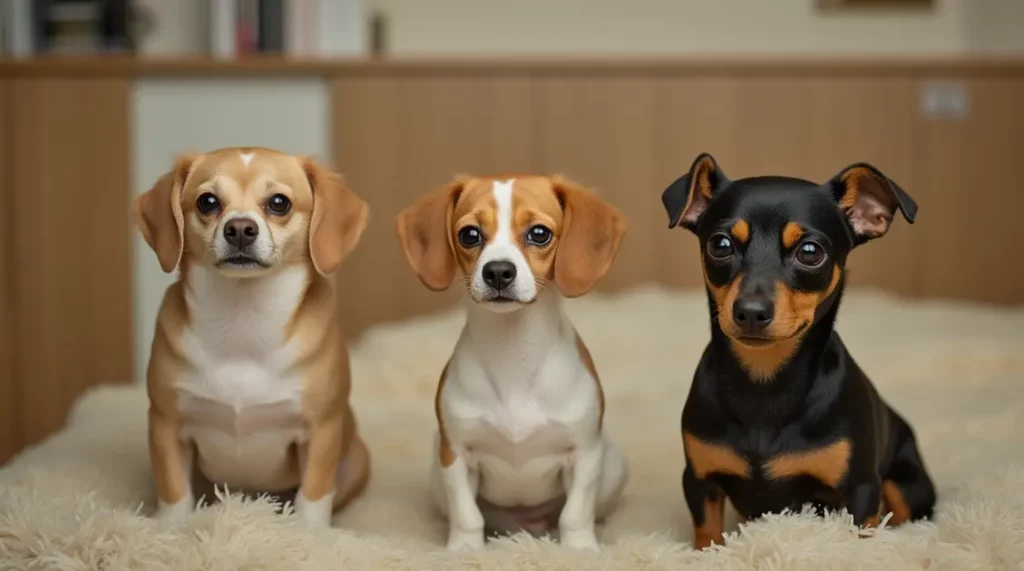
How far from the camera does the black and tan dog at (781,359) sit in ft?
4.48

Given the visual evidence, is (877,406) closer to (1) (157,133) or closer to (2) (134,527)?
(2) (134,527)

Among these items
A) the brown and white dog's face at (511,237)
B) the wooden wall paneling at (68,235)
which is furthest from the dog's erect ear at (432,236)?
the wooden wall paneling at (68,235)

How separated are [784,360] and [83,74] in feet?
8.32

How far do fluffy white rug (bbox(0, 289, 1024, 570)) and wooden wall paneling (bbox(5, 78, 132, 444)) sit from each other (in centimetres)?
81

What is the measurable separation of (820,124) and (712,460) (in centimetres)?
213

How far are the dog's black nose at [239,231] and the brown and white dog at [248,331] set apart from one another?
4cm

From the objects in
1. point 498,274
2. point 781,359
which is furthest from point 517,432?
point 781,359

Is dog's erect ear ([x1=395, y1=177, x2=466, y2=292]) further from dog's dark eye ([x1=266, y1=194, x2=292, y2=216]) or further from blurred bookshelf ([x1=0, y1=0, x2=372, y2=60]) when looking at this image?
blurred bookshelf ([x1=0, y1=0, x2=372, y2=60])

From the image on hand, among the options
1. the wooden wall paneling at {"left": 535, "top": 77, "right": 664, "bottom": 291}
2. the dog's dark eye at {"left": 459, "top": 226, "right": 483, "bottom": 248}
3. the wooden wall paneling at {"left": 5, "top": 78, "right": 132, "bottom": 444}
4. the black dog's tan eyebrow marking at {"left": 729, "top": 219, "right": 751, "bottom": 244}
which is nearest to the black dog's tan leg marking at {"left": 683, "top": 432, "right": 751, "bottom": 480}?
the black dog's tan eyebrow marking at {"left": 729, "top": 219, "right": 751, "bottom": 244}

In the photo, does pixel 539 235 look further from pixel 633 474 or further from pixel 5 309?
pixel 5 309

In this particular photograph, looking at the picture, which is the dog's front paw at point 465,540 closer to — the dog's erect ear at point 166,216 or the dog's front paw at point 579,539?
the dog's front paw at point 579,539

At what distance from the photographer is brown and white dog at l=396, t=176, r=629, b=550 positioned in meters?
1.54

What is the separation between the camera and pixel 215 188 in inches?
61.0

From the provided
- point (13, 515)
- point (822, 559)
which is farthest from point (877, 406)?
point (13, 515)
